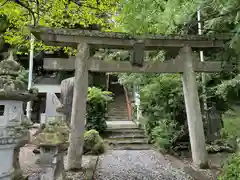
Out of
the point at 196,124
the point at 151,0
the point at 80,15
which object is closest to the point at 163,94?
the point at 196,124

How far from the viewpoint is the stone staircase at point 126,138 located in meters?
8.02

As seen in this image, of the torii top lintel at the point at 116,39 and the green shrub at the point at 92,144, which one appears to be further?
the green shrub at the point at 92,144

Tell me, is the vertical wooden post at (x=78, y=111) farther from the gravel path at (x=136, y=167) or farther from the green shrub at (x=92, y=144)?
the green shrub at (x=92, y=144)

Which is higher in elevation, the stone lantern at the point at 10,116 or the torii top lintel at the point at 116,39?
the torii top lintel at the point at 116,39

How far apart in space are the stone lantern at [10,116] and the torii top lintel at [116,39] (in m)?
1.38

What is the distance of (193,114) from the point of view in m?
5.32

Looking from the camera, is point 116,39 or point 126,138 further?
point 126,138

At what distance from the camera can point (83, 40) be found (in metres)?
5.12

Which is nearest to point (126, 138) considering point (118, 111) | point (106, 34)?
point (106, 34)

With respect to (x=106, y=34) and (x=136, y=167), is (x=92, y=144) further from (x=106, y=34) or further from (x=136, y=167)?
(x=106, y=34)

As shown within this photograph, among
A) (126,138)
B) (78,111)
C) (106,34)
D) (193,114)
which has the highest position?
(106,34)

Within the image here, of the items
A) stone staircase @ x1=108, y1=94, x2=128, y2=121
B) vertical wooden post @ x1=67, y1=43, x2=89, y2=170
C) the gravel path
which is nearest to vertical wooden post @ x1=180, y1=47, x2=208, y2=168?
the gravel path

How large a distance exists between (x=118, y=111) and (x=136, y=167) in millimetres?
10119

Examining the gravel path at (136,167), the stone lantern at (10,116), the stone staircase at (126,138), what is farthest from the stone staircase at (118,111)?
the stone lantern at (10,116)
